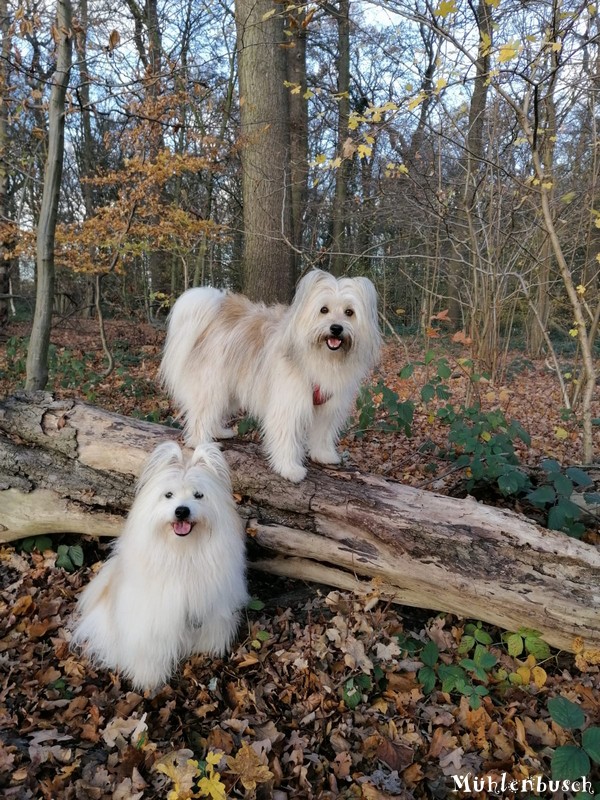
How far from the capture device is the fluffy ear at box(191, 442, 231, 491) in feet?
8.67

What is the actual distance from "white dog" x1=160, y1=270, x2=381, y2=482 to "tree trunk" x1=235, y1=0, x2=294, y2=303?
2.62 m

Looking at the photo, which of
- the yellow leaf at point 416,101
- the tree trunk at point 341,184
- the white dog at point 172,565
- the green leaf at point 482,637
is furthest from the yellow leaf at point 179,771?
the tree trunk at point 341,184

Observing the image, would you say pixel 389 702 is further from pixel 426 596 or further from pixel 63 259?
pixel 63 259

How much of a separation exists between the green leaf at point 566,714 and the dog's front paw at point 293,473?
177 centimetres

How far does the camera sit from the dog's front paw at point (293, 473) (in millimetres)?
3342

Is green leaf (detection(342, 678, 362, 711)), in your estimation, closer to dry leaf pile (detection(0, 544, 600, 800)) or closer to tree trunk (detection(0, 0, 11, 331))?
dry leaf pile (detection(0, 544, 600, 800))

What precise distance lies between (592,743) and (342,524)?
5.06 feet

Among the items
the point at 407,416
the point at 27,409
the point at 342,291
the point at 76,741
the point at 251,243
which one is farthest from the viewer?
the point at 251,243

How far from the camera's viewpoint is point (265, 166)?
6.46 metres

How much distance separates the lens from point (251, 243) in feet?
21.1

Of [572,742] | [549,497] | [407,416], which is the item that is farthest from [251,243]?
[572,742]

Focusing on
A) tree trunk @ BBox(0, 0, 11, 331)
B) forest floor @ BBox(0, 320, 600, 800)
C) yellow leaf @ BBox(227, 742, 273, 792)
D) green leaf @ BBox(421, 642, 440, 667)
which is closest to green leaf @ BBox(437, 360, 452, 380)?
forest floor @ BBox(0, 320, 600, 800)

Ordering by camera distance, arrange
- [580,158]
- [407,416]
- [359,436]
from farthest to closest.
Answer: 1. [580,158]
2. [359,436]
3. [407,416]

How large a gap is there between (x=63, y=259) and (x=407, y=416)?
19.4 ft
